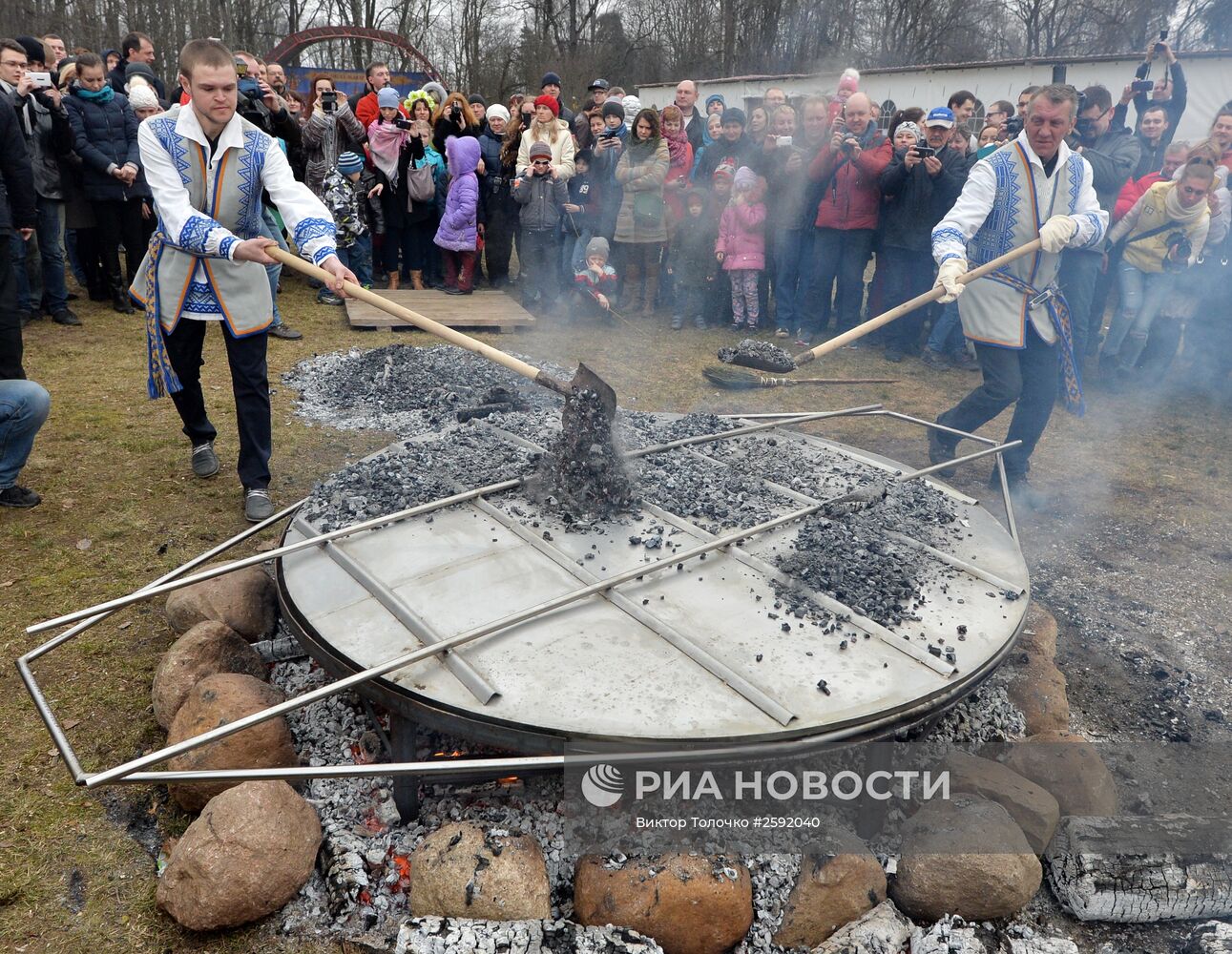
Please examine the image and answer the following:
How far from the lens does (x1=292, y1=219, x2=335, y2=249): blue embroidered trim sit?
14.1 feet

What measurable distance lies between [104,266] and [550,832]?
339 inches

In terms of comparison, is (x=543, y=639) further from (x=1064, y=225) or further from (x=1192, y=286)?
(x=1192, y=286)

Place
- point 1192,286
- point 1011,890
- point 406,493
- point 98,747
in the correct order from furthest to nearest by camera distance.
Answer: point 1192,286 < point 406,493 < point 98,747 < point 1011,890

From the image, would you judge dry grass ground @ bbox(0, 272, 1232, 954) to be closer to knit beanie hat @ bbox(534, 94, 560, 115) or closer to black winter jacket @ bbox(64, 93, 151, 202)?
black winter jacket @ bbox(64, 93, 151, 202)

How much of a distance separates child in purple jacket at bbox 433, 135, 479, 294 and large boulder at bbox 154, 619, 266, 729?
7385 mm

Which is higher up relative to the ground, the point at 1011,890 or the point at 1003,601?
the point at 1003,601

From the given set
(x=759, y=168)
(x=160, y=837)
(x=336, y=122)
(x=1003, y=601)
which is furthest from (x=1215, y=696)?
(x=336, y=122)

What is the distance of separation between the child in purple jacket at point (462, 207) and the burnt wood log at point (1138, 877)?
8893 mm

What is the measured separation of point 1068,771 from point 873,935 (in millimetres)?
1067

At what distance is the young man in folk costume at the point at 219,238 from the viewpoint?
4.11 meters

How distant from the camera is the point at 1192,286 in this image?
8031 millimetres

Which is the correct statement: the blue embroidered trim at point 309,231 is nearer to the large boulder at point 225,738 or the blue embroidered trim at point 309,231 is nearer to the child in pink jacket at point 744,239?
the large boulder at point 225,738

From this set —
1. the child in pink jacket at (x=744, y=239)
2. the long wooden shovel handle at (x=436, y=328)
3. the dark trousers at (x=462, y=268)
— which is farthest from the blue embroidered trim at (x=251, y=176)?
the child in pink jacket at (x=744, y=239)

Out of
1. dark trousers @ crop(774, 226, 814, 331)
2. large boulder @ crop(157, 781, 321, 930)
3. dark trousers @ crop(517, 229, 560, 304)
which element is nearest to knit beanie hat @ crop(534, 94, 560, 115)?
dark trousers @ crop(517, 229, 560, 304)
